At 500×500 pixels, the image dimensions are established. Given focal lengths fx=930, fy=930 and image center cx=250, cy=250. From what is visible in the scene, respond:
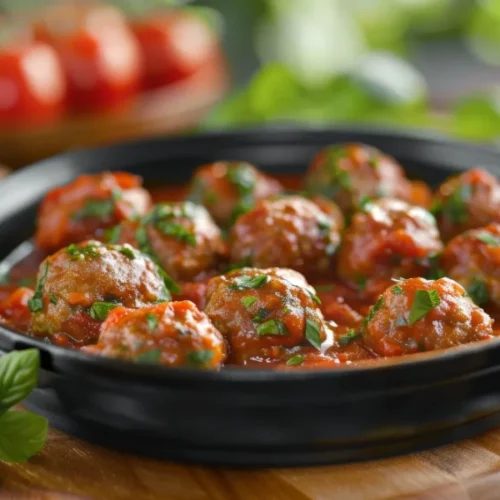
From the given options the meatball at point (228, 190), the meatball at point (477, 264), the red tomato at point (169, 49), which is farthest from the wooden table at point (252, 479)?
the red tomato at point (169, 49)

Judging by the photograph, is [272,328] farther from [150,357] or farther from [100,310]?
[100,310]

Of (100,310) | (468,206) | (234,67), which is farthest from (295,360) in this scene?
(234,67)

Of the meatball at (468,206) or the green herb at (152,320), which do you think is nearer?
the green herb at (152,320)

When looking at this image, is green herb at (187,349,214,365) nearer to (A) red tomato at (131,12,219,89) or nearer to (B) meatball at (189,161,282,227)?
(B) meatball at (189,161,282,227)

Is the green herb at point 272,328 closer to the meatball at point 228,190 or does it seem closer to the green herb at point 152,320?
the green herb at point 152,320

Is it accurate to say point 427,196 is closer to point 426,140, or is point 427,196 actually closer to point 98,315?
point 426,140

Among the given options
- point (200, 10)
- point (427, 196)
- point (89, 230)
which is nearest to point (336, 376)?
point (89, 230)
